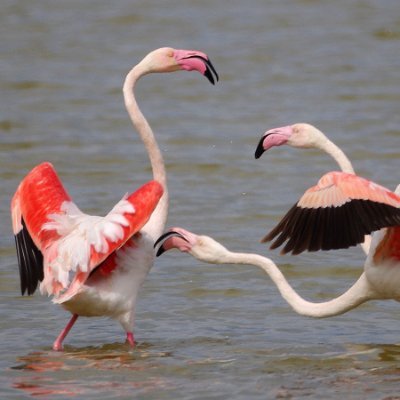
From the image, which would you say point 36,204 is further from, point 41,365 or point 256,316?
point 256,316

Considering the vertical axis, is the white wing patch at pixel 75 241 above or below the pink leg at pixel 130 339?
above

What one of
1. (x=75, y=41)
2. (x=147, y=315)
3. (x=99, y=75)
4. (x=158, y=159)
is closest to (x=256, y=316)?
(x=147, y=315)

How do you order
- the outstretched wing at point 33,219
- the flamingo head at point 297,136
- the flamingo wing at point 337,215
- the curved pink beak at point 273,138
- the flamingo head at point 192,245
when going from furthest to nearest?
the flamingo head at point 297,136 < the curved pink beak at point 273,138 < the outstretched wing at point 33,219 < the flamingo head at point 192,245 < the flamingo wing at point 337,215

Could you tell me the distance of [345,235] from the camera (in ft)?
23.9

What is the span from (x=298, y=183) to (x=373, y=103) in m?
3.72

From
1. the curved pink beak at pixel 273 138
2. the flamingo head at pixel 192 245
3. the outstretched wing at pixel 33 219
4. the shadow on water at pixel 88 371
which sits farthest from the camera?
the curved pink beak at pixel 273 138

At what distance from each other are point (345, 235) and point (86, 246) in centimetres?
158

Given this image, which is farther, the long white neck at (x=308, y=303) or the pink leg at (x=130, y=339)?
the pink leg at (x=130, y=339)

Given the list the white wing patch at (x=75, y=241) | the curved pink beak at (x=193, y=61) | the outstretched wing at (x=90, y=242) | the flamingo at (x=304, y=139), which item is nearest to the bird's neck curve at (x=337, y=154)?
the flamingo at (x=304, y=139)

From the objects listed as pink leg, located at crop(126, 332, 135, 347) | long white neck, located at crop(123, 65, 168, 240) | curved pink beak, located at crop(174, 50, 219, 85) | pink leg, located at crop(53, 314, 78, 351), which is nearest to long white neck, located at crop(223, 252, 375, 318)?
long white neck, located at crop(123, 65, 168, 240)

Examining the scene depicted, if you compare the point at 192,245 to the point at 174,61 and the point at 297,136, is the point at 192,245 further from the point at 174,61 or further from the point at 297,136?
the point at 174,61

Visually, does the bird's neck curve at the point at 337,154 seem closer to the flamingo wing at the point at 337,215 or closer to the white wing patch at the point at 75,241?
the flamingo wing at the point at 337,215

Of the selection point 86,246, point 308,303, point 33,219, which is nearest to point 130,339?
point 86,246

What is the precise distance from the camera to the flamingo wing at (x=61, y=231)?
25.2ft
